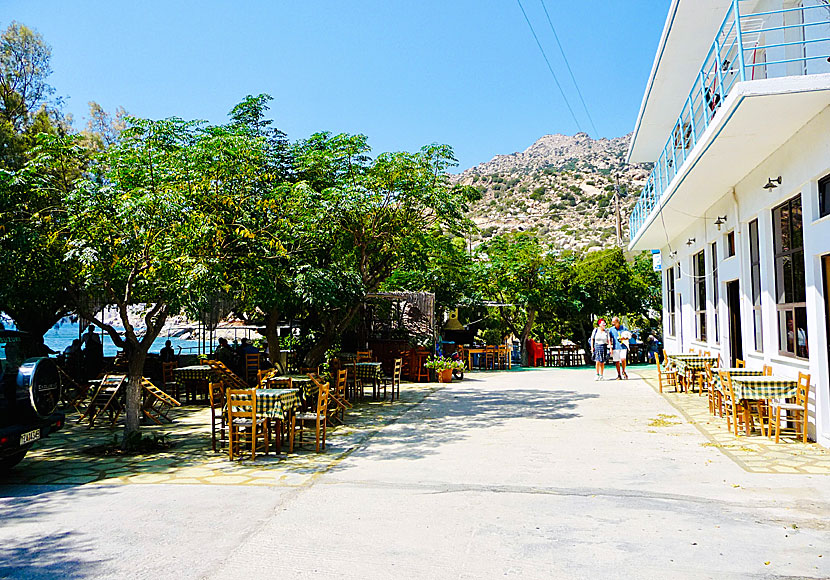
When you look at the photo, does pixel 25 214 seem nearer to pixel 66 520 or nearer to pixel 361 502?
pixel 66 520

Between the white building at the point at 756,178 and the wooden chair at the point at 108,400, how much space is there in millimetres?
10256

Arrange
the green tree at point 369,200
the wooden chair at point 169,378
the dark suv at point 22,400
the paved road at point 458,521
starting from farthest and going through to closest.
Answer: the wooden chair at point 169,378 < the green tree at point 369,200 < the dark suv at point 22,400 < the paved road at point 458,521

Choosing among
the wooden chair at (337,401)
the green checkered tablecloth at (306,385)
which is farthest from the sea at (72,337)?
the wooden chair at (337,401)

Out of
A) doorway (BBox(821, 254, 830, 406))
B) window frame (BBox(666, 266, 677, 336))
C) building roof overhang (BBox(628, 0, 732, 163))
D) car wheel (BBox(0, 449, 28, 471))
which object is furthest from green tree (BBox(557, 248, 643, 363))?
car wheel (BBox(0, 449, 28, 471))

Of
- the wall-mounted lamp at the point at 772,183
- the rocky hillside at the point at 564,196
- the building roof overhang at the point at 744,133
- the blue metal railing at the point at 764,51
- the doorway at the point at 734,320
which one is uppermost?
the rocky hillside at the point at 564,196

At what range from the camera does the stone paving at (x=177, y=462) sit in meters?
7.16

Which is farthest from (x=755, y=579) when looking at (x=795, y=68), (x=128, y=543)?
(x=795, y=68)

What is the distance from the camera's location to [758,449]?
7934 mm

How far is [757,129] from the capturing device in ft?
27.2

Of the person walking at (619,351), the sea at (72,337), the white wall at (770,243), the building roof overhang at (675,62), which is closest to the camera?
the white wall at (770,243)

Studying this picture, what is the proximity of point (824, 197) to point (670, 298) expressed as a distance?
13667mm

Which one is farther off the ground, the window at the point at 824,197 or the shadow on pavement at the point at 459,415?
the window at the point at 824,197

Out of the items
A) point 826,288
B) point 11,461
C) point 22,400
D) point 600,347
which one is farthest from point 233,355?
point 826,288

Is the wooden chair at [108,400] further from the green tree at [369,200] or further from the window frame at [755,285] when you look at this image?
the window frame at [755,285]
